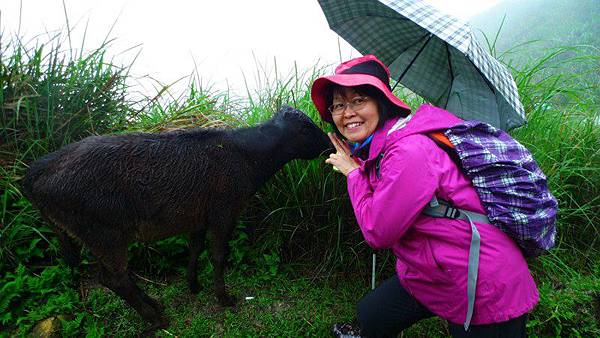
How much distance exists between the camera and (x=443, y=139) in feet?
5.54

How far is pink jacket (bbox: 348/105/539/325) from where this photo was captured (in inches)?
62.8

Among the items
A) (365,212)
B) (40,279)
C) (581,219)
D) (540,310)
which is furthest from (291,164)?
(581,219)

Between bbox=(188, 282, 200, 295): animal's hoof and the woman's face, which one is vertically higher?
the woman's face

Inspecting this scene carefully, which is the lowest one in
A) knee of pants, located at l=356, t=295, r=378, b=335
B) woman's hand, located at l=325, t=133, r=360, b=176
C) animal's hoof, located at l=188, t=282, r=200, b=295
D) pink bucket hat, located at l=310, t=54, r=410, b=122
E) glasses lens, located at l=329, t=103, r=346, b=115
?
animal's hoof, located at l=188, t=282, r=200, b=295

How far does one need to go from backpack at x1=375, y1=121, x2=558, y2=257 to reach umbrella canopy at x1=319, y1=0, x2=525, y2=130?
46cm

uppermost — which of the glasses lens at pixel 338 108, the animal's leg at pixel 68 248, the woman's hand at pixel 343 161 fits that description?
the glasses lens at pixel 338 108

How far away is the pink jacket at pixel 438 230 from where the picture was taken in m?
1.60

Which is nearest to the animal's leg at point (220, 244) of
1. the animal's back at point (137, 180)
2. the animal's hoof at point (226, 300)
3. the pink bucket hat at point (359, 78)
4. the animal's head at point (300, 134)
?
the animal's hoof at point (226, 300)

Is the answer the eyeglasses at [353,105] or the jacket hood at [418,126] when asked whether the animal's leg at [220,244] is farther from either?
the jacket hood at [418,126]

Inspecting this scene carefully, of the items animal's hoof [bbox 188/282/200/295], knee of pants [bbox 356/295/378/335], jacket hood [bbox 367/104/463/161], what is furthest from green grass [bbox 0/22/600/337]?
jacket hood [bbox 367/104/463/161]

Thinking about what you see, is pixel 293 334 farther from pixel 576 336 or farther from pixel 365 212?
pixel 576 336

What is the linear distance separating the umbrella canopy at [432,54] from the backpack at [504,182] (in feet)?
1.51

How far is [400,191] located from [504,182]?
0.49m

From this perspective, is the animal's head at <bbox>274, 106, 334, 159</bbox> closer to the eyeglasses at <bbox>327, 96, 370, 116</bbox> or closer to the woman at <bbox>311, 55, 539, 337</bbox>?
the eyeglasses at <bbox>327, 96, 370, 116</bbox>
